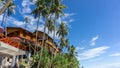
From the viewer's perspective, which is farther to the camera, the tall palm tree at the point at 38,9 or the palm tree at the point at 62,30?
the palm tree at the point at 62,30

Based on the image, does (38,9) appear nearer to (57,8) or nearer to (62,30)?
(57,8)

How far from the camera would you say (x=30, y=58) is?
2419 inches

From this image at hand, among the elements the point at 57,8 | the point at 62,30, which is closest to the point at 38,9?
the point at 57,8

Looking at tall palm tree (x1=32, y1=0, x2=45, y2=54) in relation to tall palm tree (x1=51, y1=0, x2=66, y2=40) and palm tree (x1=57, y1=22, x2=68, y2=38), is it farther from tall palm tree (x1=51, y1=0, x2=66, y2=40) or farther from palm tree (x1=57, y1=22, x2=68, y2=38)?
palm tree (x1=57, y1=22, x2=68, y2=38)

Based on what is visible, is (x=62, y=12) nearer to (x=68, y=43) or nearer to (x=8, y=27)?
(x=8, y=27)

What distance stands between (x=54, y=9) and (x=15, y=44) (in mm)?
44416

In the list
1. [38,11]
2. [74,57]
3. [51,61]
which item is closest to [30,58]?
[51,61]

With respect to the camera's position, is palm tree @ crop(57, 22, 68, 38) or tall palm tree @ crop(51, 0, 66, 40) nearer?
tall palm tree @ crop(51, 0, 66, 40)

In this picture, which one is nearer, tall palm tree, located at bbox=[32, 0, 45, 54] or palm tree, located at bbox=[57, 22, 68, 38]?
tall palm tree, located at bbox=[32, 0, 45, 54]

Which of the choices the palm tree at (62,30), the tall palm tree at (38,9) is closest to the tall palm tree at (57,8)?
the tall palm tree at (38,9)

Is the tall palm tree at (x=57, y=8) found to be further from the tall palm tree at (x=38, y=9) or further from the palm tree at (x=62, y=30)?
the palm tree at (x=62, y=30)

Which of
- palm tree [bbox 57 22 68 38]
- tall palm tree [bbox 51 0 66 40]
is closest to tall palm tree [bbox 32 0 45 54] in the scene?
tall palm tree [bbox 51 0 66 40]

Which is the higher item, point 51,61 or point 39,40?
point 39,40

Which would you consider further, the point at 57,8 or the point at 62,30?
the point at 62,30
